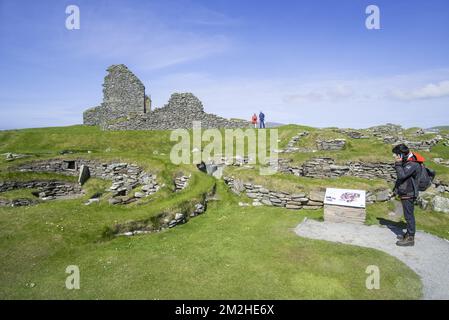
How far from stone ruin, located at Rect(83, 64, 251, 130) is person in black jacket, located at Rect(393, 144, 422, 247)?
28.1 meters

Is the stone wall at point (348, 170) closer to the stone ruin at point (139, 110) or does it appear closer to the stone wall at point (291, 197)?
the stone wall at point (291, 197)

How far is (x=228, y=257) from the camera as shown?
1158 cm

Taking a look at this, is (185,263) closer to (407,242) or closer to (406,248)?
(406,248)

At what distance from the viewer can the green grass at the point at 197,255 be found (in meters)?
9.40

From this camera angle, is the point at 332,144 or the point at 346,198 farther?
the point at 332,144

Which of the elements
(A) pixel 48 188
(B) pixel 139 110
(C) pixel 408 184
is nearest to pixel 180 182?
(A) pixel 48 188

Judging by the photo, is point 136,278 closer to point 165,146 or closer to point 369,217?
point 369,217

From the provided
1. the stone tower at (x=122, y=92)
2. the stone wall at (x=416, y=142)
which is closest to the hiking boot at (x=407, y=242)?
the stone wall at (x=416, y=142)

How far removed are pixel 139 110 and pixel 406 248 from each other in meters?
38.2

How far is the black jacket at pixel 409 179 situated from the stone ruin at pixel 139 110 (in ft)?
92.7

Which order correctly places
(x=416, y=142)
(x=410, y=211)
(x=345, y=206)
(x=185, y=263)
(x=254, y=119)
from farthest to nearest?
(x=254, y=119)
(x=416, y=142)
(x=345, y=206)
(x=410, y=211)
(x=185, y=263)

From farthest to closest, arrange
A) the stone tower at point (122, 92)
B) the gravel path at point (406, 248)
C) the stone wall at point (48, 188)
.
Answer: the stone tower at point (122, 92) < the stone wall at point (48, 188) < the gravel path at point (406, 248)

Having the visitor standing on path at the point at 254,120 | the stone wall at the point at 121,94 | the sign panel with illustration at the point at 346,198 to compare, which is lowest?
the sign panel with illustration at the point at 346,198

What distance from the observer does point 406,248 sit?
12086mm
